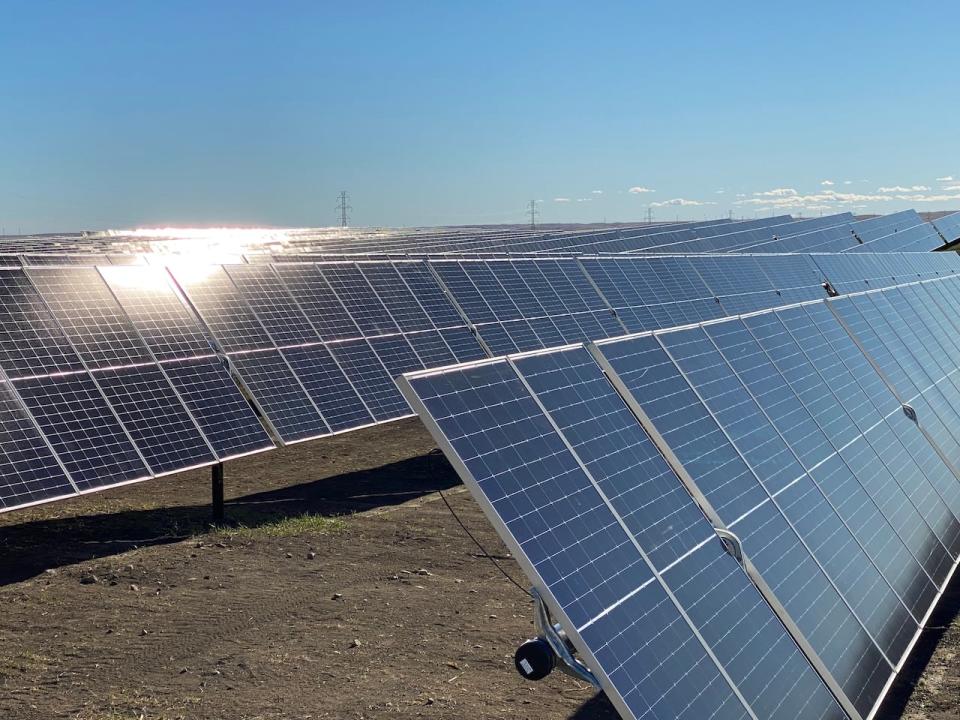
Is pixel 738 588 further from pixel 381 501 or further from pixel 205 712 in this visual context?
pixel 381 501

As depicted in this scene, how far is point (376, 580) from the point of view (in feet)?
40.1

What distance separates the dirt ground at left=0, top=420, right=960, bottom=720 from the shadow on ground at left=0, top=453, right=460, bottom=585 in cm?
5

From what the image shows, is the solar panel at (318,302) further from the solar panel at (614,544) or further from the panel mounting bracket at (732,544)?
the panel mounting bracket at (732,544)

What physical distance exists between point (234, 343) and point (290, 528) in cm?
348

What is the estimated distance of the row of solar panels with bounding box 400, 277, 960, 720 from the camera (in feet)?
17.7

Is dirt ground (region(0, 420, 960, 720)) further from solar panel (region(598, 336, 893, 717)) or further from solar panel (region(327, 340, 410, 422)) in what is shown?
solar panel (region(598, 336, 893, 717))

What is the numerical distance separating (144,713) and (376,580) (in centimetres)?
391

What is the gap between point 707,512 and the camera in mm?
6738

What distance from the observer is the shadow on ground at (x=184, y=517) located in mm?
13344

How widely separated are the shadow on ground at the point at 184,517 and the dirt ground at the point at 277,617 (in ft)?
0.16

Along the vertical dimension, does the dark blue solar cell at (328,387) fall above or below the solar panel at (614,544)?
above

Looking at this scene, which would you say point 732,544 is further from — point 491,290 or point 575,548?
point 491,290

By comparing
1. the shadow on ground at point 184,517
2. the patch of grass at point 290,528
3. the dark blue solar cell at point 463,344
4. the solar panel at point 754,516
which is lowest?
the solar panel at point 754,516

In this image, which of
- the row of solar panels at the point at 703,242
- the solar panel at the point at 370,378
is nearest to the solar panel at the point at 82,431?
the solar panel at the point at 370,378
